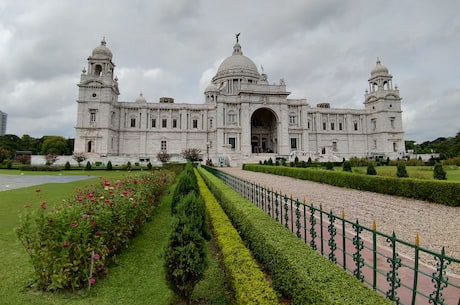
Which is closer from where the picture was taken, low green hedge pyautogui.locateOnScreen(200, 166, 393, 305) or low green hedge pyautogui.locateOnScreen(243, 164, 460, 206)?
low green hedge pyautogui.locateOnScreen(200, 166, 393, 305)

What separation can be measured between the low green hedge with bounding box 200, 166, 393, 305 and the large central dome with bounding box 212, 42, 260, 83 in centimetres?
5220

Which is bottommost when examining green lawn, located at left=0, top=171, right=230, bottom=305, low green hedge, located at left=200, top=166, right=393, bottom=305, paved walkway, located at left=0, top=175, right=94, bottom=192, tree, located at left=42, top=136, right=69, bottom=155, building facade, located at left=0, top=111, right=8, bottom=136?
green lawn, located at left=0, top=171, right=230, bottom=305

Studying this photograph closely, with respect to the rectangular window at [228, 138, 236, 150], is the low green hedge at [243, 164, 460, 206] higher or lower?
lower

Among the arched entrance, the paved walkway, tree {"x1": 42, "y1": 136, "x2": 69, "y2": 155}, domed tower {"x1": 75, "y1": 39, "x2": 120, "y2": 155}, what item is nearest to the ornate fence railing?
the paved walkway

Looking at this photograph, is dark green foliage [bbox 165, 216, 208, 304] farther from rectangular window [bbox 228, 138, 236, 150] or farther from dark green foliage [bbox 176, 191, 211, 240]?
rectangular window [bbox 228, 138, 236, 150]

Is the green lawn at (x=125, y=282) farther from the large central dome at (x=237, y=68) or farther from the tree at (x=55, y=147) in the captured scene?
the tree at (x=55, y=147)

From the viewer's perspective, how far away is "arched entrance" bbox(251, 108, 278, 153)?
51.1 metres

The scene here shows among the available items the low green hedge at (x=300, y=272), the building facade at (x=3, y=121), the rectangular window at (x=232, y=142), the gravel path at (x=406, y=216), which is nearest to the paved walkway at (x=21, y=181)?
the low green hedge at (x=300, y=272)

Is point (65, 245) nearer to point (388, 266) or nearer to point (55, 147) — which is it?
point (388, 266)

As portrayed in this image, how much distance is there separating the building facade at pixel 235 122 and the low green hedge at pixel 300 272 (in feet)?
114

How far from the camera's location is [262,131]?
170 feet

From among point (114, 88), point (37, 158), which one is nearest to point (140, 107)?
point (114, 88)

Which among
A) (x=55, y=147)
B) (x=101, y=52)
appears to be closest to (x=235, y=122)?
(x=101, y=52)

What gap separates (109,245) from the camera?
4.51 metres
